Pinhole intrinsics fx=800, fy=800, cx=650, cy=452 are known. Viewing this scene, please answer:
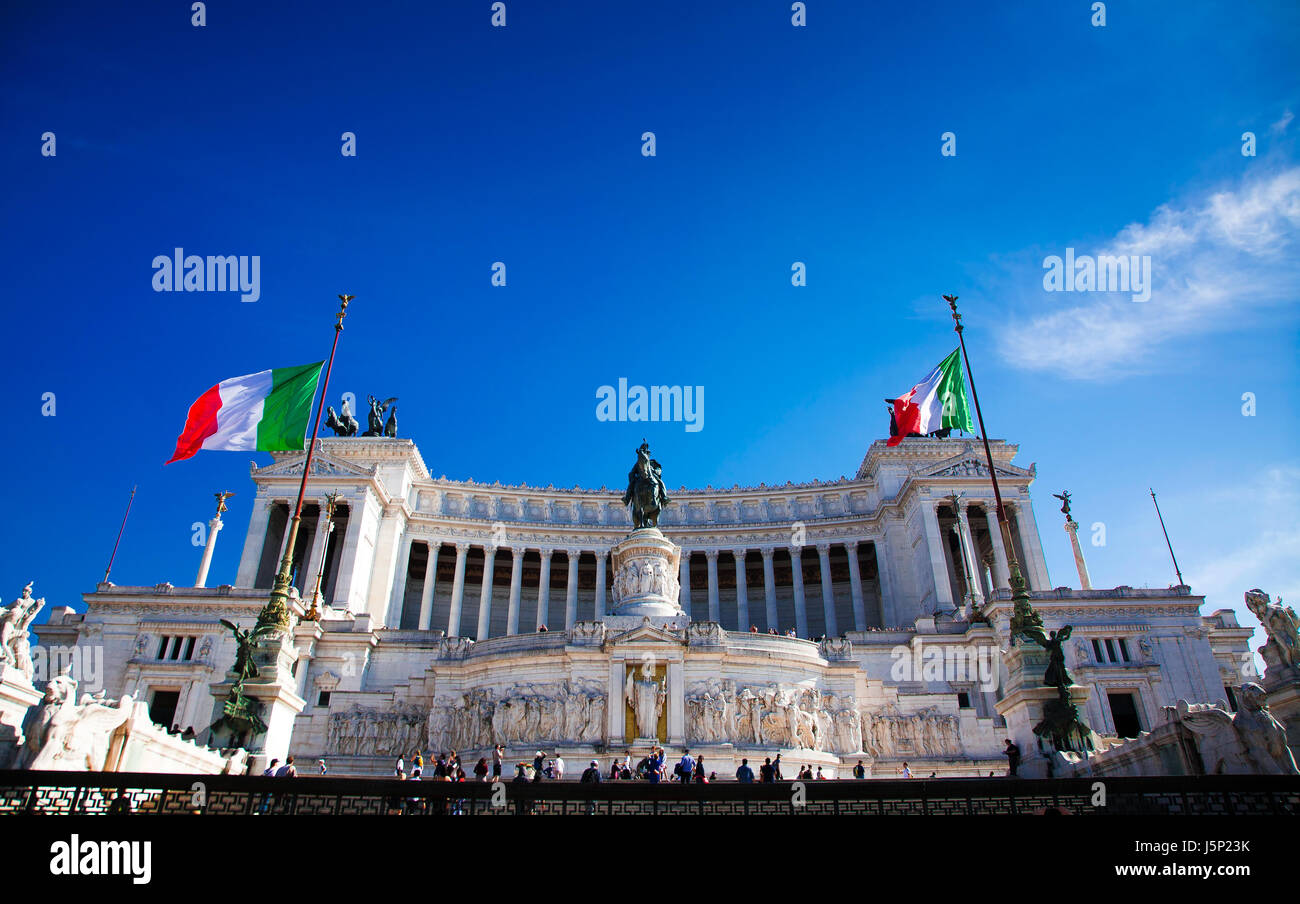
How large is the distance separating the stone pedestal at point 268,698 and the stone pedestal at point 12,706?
5942 millimetres

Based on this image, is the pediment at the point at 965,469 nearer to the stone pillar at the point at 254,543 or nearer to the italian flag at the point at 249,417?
the italian flag at the point at 249,417

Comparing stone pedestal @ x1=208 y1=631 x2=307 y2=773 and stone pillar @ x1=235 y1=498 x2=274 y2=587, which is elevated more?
stone pillar @ x1=235 y1=498 x2=274 y2=587

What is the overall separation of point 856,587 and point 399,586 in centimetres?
3913

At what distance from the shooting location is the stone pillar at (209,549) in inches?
2302

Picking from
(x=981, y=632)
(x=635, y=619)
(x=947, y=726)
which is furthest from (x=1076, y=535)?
(x=635, y=619)

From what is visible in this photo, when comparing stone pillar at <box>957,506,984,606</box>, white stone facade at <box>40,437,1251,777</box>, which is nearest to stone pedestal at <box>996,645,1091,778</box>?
white stone facade at <box>40,437,1251,777</box>

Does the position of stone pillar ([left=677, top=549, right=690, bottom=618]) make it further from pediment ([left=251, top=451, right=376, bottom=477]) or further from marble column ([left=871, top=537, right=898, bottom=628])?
pediment ([left=251, top=451, right=376, bottom=477])

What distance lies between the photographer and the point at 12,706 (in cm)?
1548

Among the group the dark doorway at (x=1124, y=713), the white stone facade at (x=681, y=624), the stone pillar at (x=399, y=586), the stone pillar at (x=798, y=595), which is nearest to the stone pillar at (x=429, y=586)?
the white stone facade at (x=681, y=624)

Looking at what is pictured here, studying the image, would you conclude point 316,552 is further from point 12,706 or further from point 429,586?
point 12,706

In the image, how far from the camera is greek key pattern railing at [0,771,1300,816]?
1138 centimetres

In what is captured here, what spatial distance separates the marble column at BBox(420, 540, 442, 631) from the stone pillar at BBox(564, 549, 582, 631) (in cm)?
1164

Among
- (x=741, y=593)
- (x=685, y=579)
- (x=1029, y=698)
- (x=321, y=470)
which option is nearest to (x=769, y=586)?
(x=741, y=593)
